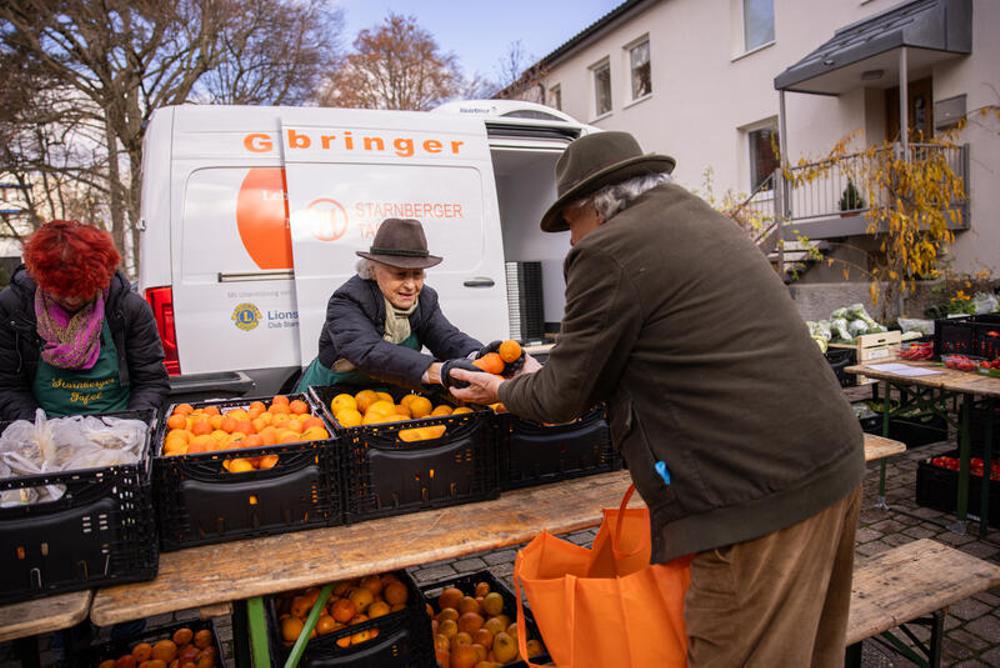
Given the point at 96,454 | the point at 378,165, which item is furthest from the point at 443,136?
the point at 96,454

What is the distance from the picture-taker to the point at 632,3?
16656mm

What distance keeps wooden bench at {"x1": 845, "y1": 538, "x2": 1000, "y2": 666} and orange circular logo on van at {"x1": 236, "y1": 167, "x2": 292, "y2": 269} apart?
366cm

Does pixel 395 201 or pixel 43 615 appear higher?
pixel 395 201

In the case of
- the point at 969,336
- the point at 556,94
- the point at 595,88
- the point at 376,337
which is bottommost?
the point at 969,336

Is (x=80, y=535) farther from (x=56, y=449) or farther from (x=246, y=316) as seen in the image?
(x=246, y=316)

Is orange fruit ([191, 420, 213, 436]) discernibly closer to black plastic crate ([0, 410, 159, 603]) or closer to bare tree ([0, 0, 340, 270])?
black plastic crate ([0, 410, 159, 603])

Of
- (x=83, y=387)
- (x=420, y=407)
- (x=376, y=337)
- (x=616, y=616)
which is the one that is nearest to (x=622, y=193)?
(x=616, y=616)

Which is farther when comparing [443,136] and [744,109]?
[744,109]

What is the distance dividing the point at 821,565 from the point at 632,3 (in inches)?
687

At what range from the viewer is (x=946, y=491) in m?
4.56

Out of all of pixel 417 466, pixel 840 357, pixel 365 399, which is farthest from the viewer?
pixel 840 357

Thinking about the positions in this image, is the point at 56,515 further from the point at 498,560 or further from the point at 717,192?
the point at 717,192

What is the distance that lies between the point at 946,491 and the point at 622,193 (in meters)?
4.09

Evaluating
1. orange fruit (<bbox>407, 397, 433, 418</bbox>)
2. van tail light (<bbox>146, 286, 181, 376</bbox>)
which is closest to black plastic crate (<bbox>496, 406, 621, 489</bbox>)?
orange fruit (<bbox>407, 397, 433, 418</bbox>)
